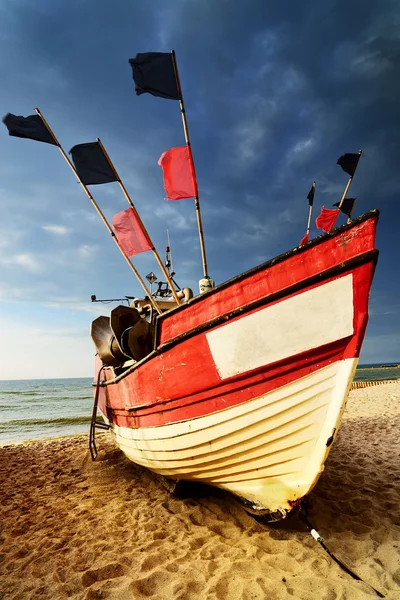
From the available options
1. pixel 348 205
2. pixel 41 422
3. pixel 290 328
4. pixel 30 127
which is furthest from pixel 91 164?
pixel 41 422

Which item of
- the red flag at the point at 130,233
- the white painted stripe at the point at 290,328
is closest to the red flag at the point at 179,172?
the red flag at the point at 130,233

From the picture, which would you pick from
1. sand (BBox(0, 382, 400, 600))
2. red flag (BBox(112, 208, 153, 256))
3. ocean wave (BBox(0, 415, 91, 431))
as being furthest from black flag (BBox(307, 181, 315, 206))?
ocean wave (BBox(0, 415, 91, 431))

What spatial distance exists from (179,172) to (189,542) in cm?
485

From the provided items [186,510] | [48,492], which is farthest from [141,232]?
[48,492]

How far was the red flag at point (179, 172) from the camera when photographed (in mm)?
4730

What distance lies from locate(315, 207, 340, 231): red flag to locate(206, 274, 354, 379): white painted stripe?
4.41 meters

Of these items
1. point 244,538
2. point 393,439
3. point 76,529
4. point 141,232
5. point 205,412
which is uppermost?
point 141,232

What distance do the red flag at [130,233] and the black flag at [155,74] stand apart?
1.94 metres

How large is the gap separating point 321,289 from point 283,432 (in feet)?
4.34

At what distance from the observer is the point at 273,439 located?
274 cm

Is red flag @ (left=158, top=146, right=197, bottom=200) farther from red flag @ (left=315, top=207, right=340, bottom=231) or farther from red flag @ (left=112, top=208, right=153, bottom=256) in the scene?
red flag @ (left=315, top=207, right=340, bottom=231)

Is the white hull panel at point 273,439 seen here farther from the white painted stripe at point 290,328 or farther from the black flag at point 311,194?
the black flag at point 311,194

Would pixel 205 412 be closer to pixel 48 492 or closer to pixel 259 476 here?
pixel 259 476

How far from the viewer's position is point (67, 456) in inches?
296
